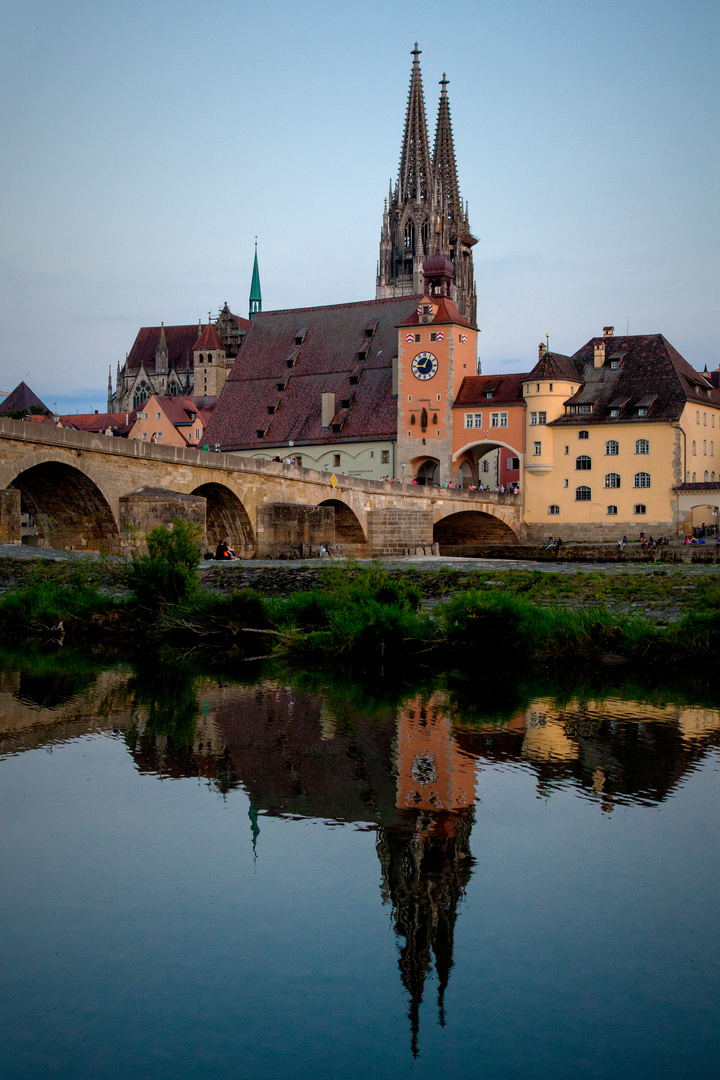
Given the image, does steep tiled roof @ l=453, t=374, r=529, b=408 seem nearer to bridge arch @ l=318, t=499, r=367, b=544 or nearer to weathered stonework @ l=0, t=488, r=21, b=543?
bridge arch @ l=318, t=499, r=367, b=544

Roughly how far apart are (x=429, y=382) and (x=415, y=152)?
138ft

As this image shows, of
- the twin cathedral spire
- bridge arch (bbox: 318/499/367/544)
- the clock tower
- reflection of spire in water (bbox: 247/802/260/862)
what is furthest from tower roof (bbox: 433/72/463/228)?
reflection of spire in water (bbox: 247/802/260/862)

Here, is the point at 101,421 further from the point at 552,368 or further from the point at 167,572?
the point at 167,572

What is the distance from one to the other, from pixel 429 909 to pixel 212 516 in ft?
104

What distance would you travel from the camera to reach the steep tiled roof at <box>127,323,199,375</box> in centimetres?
11994

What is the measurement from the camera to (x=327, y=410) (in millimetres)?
66875

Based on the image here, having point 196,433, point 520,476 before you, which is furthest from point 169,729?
point 196,433

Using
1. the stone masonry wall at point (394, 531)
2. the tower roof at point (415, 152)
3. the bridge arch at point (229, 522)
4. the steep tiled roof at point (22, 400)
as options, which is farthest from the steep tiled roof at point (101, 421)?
the bridge arch at point (229, 522)

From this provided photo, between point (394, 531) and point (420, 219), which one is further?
point (420, 219)

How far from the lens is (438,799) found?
895cm

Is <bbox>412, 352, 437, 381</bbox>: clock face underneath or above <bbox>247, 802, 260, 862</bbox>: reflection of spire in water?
above

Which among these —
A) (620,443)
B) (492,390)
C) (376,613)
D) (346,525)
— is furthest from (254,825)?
(492,390)

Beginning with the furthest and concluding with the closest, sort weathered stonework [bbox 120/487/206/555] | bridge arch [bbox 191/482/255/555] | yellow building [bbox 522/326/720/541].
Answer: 1. yellow building [bbox 522/326/720/541]
2. bridge arch [bbox 191/482/255/555]
3. weathered stonework [bbox 120/487/206/555]

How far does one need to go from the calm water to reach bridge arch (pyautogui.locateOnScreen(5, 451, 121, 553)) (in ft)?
59.7
